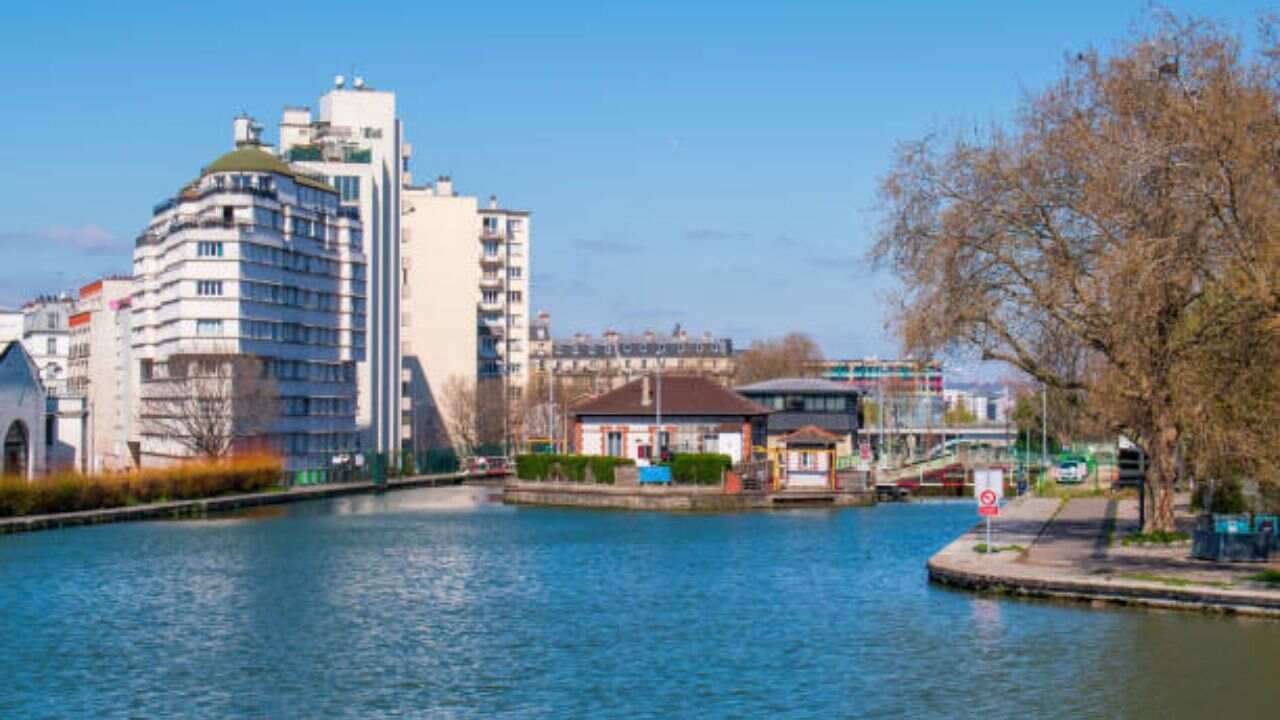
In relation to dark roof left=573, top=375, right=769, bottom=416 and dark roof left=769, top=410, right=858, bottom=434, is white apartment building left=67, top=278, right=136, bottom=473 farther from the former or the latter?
dark roof left=769, top=410, right=858, bottom=434

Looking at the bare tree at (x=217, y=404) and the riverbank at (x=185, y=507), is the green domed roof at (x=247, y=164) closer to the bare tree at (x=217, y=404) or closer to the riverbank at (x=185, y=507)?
the bare tree at (x=217, y=404)

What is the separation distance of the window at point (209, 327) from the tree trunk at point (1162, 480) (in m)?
82.1

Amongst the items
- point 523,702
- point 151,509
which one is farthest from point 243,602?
point 151,509

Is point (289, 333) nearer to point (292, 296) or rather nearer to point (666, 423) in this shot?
point (292, 296)

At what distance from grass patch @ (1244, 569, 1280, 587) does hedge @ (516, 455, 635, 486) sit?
2268 inches

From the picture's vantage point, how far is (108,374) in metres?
153

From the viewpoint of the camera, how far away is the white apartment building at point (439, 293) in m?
173

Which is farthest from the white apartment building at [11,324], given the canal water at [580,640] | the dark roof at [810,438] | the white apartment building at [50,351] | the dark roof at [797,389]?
the canal water at [580,640]

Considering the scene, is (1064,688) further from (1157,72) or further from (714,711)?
(1157,72)

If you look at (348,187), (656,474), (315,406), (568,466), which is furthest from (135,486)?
(348,187)

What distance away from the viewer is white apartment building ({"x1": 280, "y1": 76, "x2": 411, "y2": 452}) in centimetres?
14350

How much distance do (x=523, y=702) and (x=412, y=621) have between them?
1179 cm

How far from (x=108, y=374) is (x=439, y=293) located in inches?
1430

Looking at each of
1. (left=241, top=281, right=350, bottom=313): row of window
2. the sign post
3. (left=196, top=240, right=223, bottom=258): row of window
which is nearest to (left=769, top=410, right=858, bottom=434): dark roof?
(left=241, top=281, right=350, bottom=313): row of window
